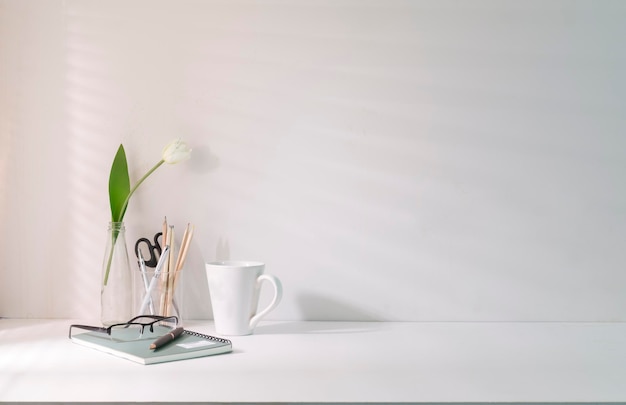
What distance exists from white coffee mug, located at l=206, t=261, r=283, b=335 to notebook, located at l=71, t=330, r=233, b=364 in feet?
0.32

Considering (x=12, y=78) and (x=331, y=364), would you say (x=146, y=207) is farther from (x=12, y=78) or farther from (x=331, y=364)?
(x=331, y=364)

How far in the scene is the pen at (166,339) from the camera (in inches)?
37.3

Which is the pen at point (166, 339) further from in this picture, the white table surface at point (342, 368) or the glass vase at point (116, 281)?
the glass vase at point (116, 281)

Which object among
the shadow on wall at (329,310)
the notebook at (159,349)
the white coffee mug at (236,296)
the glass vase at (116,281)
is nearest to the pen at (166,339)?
the notebook at (159,349)

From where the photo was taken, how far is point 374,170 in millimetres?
1315

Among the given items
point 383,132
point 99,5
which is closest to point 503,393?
point 383,132

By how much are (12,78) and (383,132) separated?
753 mm

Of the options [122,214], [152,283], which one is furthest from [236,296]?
[122,214]

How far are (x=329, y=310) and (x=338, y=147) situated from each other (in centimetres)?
34

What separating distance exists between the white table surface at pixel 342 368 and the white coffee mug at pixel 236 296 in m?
0.03

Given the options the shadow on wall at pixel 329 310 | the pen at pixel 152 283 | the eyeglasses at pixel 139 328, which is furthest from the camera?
the shadow on wall at pixel 329 310

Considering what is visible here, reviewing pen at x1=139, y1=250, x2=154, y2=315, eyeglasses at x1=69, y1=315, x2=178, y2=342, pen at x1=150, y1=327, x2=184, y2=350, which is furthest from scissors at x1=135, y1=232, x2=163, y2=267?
pen at x1=150, y1=327, x2=184, y2=350

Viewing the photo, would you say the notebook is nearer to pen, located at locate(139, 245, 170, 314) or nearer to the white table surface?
the white table surface

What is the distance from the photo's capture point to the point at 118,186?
1.25 meters
